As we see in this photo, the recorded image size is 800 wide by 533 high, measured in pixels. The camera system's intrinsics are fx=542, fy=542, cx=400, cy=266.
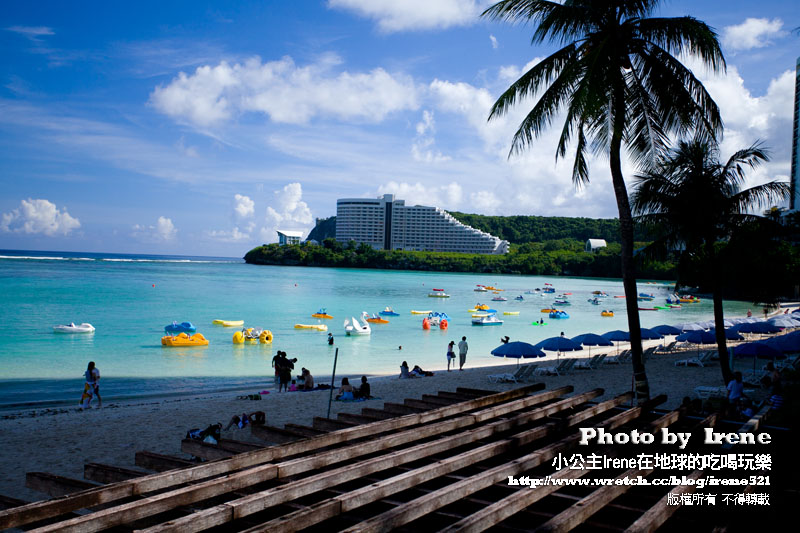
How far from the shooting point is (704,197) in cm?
1270

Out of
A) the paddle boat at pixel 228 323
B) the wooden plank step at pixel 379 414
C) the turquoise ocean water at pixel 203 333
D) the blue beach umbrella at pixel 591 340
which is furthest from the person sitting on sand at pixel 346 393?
the paddle boat at pixel 228 323

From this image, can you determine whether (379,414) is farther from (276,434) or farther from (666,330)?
(666,330)

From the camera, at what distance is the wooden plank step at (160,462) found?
4254 millimetres

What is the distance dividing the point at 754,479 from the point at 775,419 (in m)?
4.92

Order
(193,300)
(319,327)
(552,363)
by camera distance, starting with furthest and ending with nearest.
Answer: (193,300)
(319,327)
(552,363)

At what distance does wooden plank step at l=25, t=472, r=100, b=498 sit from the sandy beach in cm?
434

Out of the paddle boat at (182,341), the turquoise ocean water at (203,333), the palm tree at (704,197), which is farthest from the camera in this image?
the paddle boat at (182,341)

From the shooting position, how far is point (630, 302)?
30.5 ft

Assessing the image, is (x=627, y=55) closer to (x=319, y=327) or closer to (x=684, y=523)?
(x=684, y=523)

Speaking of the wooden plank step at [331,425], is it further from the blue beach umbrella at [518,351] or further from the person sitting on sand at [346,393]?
the blue beach umbrella at [518,351]

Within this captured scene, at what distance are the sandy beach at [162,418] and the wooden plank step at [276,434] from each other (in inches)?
176

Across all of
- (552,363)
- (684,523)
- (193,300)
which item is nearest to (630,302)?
(684,523)

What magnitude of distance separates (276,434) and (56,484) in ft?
5.89

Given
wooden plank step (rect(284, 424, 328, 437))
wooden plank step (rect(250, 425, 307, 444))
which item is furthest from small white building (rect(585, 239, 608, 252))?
wooden plank step (rect(250, 425, 307, 444))
